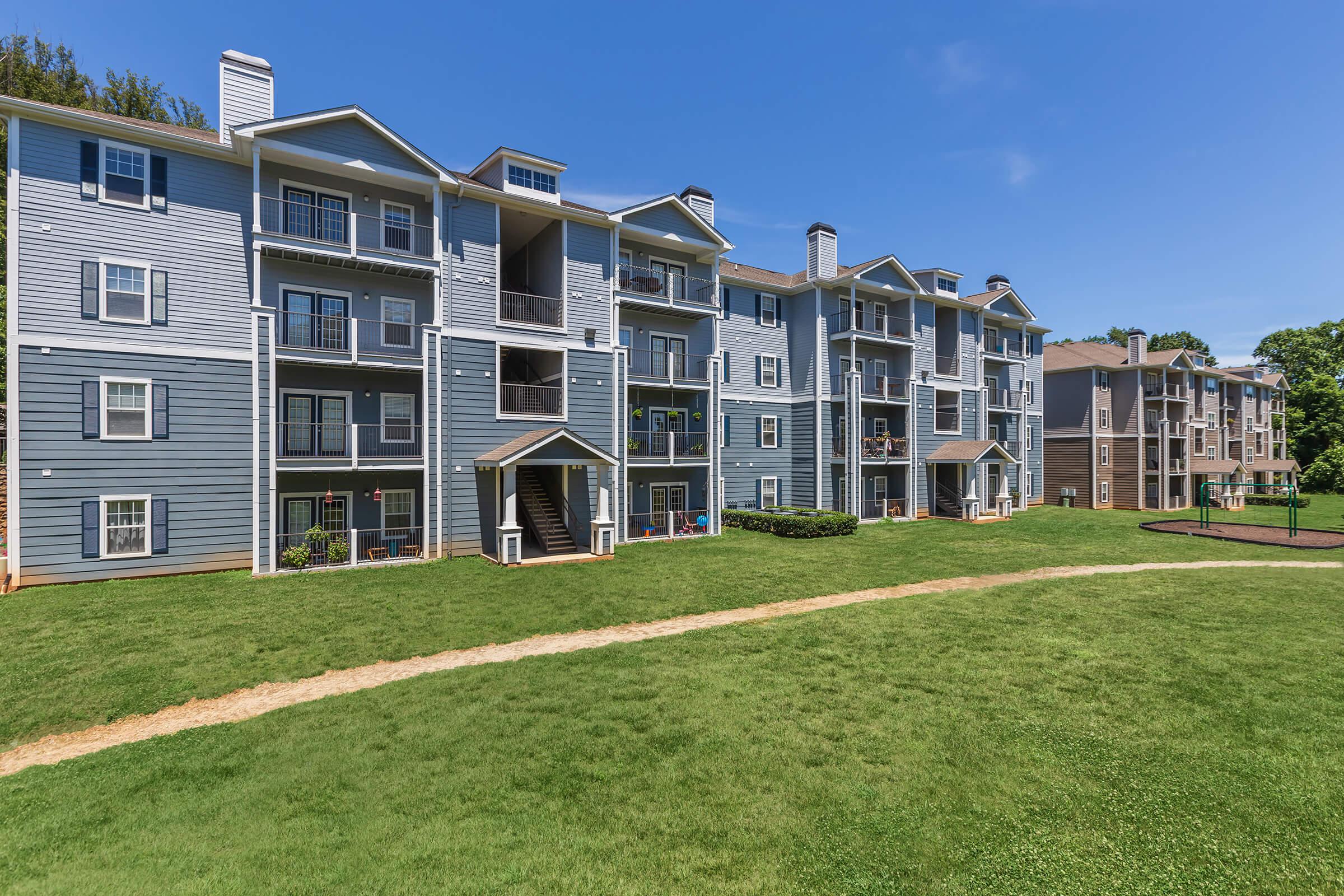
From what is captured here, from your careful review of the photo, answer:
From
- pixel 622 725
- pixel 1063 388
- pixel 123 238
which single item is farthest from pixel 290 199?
pixel 1063 388

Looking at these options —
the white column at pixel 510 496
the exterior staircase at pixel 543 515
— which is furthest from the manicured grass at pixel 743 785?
the exterior staircase at pixel 543 515

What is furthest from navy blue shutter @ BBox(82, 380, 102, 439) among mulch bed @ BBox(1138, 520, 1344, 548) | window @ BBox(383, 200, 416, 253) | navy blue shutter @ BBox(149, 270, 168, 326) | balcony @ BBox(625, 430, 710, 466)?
mulch bed @ BBox(1138, 520, 1344, 548)

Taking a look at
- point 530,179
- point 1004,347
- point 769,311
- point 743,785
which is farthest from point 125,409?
point 1004,347

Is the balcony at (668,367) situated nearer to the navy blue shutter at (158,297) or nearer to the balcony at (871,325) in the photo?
the balcony at (871,325)

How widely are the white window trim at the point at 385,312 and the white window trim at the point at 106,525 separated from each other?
24.3 ft

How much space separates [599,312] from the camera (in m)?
22.1

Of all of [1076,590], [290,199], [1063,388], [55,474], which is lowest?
[1076,590]

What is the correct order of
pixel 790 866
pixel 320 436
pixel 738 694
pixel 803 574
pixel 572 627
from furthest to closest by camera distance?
pixel 320 436 < pixel 803 574 < pixel 572 627 < pixel 738 694 < pixel 790 866

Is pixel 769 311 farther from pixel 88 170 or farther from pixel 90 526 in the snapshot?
pixel 90 526

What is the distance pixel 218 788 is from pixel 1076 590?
1763 cm

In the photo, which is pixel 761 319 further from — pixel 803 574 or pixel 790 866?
pixel 790 866

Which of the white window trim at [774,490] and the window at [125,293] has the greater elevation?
the window at [125,293]

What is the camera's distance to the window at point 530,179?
68.6ft

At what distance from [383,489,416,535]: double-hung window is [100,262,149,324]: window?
7.91m
